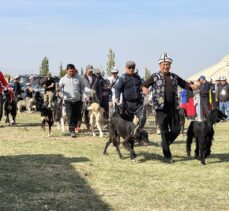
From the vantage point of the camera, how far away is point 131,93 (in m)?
9.73

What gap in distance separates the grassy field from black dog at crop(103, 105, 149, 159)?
1.17ft

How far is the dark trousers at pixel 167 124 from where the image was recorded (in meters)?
8.91

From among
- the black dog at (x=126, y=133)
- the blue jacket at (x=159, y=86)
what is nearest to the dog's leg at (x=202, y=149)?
the blue jacket at (x=159, y=86)

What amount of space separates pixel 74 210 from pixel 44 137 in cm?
751

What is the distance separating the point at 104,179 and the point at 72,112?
5.79 m

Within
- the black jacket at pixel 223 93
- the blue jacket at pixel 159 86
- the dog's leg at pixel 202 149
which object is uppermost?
the black jacket at pixel 223 93

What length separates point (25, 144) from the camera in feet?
36.6

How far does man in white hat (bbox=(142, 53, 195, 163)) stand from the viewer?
8.77 m

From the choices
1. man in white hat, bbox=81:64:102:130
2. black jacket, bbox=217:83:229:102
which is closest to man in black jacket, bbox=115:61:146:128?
man in white hat, bbox=81:64:102:130

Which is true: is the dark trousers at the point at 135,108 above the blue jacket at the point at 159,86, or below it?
below

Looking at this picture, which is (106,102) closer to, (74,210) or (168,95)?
(168,95)

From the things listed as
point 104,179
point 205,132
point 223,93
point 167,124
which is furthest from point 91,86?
point 223,93

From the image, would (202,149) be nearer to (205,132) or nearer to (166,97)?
(205,132)

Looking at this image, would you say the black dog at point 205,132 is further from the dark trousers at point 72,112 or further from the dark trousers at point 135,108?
the dark trousers at point 72,112
